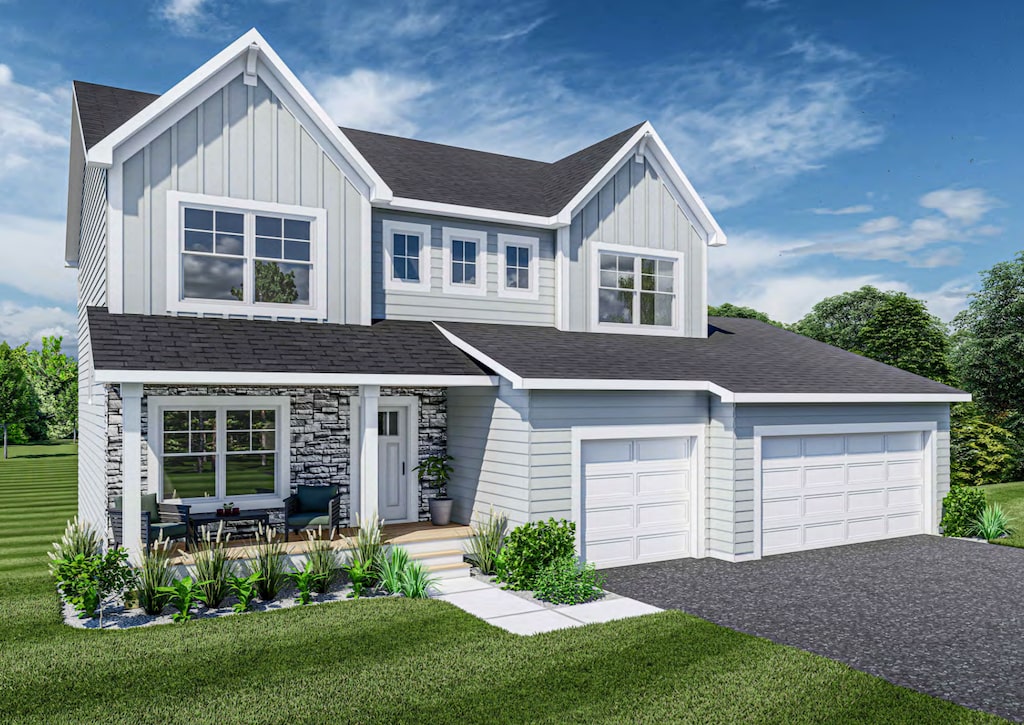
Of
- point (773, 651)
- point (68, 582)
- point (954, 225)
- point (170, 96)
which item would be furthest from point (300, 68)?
point (954, 225)

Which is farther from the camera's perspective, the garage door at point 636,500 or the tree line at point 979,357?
the tree line at point 979,357

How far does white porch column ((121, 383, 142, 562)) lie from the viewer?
33.2 ft

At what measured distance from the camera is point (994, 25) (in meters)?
20.8

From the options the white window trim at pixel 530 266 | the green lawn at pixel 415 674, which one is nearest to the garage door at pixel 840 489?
the green lawn at pixel 415 674

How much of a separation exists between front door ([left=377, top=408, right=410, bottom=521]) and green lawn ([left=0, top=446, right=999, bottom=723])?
403 cm

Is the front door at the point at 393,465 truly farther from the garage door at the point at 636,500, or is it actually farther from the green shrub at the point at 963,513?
the green shrub at the point at 963,513

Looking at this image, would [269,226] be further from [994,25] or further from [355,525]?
[994,25]

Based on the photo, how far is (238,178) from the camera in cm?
1312

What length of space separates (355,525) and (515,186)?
8427mm

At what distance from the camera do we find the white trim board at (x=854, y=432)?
539 inches

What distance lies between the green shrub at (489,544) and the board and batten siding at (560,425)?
2.18ft

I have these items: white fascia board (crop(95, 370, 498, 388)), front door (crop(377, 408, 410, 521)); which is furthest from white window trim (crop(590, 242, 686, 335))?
front door (crop(377, 408, 410, 521))

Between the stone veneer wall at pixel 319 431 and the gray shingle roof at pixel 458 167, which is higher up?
the gray shingle roof at pixel 458 167

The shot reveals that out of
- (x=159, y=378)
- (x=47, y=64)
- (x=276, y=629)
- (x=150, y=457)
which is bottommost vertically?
(x=276, y=629)
